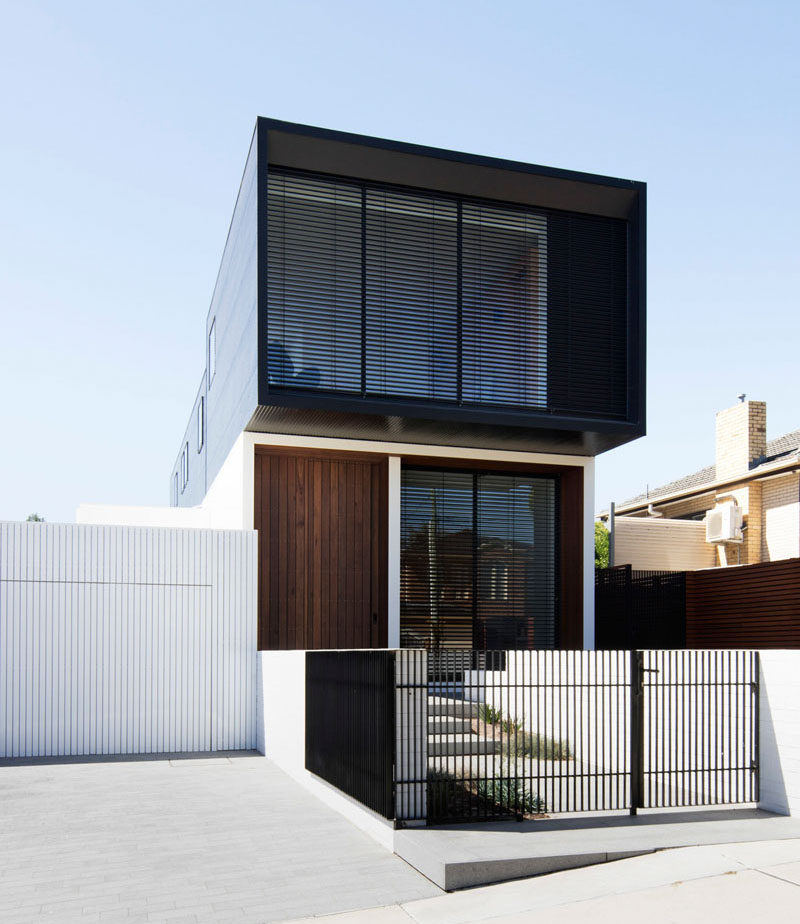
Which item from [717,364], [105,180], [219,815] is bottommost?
[219,815]

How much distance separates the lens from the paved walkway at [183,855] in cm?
597

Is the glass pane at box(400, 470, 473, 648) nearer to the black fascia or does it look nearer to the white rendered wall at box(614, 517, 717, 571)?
the black fascia

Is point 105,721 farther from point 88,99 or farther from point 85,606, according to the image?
point 88,99

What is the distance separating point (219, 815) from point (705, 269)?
11167 millimetres

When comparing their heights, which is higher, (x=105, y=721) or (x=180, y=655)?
(x=180, y=655)

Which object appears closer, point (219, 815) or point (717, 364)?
point (219, 815)

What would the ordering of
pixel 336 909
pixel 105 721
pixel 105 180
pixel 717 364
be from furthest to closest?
pixel 717 364
pixel 105 180
pixel 105 721
pixel 336 909

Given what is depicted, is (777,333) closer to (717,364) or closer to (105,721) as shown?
(717,364)

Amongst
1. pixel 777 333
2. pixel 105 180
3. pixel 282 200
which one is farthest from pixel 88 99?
pixel 777 333

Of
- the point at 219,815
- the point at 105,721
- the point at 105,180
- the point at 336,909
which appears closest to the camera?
the point at 336,909

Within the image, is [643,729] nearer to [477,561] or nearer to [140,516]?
[477,561]

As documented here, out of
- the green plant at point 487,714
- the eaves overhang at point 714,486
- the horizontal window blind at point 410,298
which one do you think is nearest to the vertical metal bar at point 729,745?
the green plant at point 487,714

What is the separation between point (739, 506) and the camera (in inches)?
854

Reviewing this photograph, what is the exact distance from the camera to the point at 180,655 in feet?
42.2
